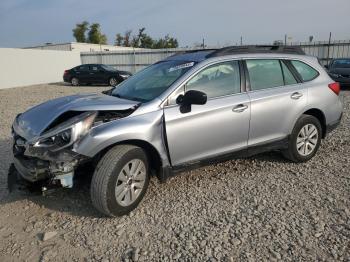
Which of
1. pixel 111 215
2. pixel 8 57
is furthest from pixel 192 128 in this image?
pixel 8 57

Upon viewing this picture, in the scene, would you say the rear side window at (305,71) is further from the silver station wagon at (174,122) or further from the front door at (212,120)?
the front door at (212,120)

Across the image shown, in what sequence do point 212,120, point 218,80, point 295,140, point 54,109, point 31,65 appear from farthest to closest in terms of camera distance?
point 31,65
point 295,140
point 218,80
point 212,120
point 54,109

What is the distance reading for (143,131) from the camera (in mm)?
3434

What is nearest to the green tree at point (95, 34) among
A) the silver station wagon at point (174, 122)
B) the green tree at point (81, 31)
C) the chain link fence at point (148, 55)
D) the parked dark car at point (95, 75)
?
the green tree at point (81, 31)

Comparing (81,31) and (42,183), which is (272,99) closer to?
(42,183)

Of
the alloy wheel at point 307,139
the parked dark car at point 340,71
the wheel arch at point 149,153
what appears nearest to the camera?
the wheel arch at point 149,153

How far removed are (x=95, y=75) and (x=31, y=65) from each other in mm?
6002

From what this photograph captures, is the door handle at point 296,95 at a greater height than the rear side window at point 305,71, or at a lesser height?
lesser

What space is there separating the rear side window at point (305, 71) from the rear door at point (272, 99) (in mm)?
144

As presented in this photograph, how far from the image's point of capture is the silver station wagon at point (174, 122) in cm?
324

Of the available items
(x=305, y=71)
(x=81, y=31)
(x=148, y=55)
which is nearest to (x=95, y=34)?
(x=81, y=31)

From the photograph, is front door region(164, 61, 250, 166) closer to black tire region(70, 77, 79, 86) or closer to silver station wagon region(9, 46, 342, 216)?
silver station wagon region(9, 46, 342, 216)

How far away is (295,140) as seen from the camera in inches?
187

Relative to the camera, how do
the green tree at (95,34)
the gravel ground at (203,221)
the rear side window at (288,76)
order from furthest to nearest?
the green tree at (95,34) → the rear side window at (288,76) → the gravel ground at (203,221)
